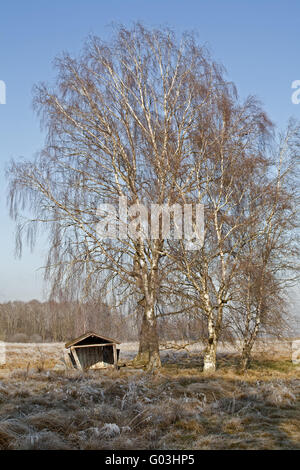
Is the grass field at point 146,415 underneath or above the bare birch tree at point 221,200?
underneath

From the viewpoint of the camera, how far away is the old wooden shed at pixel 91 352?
14344 millimetres

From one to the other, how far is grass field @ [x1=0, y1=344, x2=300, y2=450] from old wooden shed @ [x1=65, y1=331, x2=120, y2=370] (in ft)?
11.2

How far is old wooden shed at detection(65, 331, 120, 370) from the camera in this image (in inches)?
565

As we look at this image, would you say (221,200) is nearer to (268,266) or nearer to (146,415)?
(268,266)

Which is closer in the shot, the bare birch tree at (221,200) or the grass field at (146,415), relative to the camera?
the grass field at (146,415)

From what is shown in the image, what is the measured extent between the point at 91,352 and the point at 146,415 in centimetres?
971

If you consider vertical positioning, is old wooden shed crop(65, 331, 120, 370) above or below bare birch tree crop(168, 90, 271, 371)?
below

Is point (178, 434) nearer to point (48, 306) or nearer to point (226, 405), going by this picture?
point (226, 405)

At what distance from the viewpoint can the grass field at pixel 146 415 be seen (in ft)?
19.1

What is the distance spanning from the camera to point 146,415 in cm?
695

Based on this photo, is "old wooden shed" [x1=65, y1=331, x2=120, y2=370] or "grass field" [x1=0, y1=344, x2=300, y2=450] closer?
"grass field" [x1=0, y1=344, x2=300, y2=450]

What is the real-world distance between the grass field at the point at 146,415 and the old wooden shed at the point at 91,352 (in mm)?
3428

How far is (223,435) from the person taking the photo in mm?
6223
